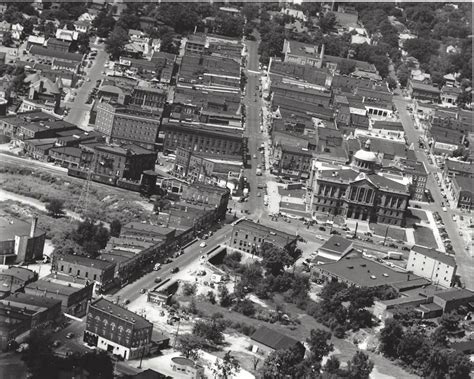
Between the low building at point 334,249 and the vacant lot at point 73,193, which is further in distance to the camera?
the vacant lot at point 73,193

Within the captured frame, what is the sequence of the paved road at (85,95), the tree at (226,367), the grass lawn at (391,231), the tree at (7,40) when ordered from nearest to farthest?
the tree at (226,367) < the grass lawn at (391,231) < the paved road at (85,95) < the tree at (7,40)

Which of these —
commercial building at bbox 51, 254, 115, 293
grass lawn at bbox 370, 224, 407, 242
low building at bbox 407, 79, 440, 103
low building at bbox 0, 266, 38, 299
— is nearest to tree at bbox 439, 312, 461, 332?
grass lawn at bbox 370, 224, 407, 242

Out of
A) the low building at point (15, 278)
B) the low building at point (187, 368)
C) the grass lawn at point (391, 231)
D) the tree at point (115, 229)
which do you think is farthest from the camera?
the grass lawn at point (391, 231)

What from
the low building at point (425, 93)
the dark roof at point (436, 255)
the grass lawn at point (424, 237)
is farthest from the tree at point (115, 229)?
the low building at point (425, 93)

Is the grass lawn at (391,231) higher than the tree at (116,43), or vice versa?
the tree at (116,43)

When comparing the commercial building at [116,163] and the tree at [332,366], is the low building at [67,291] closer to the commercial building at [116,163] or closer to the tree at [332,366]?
the tree at [332,366]

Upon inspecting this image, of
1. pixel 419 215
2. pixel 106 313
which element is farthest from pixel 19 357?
pixel 419 215

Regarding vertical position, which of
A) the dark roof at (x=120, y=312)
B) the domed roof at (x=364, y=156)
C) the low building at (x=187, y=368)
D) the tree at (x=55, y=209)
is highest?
the domed roof at (x=364, y=156)

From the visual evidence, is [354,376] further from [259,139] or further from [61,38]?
[61,38]
